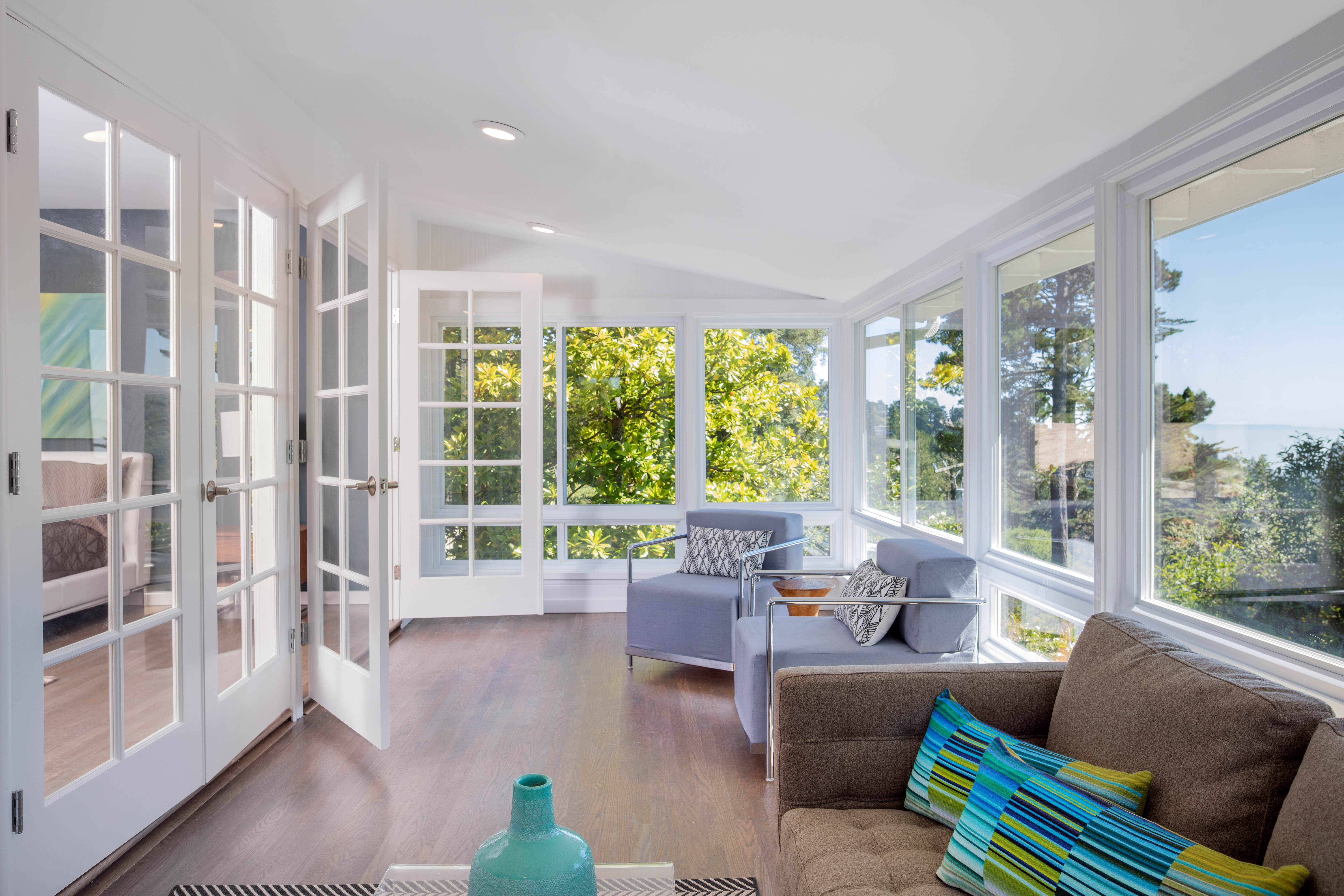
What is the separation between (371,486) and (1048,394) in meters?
2.45

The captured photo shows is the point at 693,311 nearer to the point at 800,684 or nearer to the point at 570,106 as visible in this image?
the point at 570,106

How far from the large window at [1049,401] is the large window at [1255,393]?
0.34 m

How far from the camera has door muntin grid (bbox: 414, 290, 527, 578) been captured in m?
4.79

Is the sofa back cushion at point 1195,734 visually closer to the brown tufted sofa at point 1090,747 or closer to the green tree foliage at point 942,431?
the brown tufted sofa at point 1090,747

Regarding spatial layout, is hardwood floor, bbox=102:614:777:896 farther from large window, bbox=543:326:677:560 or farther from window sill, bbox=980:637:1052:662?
large window, bbox=543:326:677:560

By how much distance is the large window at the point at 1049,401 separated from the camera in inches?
104

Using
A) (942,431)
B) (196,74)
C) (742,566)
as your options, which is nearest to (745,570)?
(742,566)

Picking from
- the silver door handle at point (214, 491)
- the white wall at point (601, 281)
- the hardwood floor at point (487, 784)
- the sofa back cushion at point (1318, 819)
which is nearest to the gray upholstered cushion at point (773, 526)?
the hardwood floor at point (487, 784)

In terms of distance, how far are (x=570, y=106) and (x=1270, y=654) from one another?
8.77 feet

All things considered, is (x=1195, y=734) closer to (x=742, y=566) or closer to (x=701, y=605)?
(x=742, y=566)

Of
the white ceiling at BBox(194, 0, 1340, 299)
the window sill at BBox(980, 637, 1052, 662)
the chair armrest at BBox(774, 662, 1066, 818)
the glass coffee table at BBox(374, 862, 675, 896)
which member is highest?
the white ceiling at BBox(194, 0, 1340, 299)

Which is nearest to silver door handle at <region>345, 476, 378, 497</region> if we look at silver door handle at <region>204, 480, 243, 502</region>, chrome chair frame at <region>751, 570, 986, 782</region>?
silver door handle at <region>204, 480, 243, 502</region>

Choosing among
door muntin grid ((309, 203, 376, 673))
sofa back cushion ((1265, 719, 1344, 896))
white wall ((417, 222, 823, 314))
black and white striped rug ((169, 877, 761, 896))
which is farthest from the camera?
white wall ((417, 222, 823, 314))

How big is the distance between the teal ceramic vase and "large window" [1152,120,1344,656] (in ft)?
5.61
